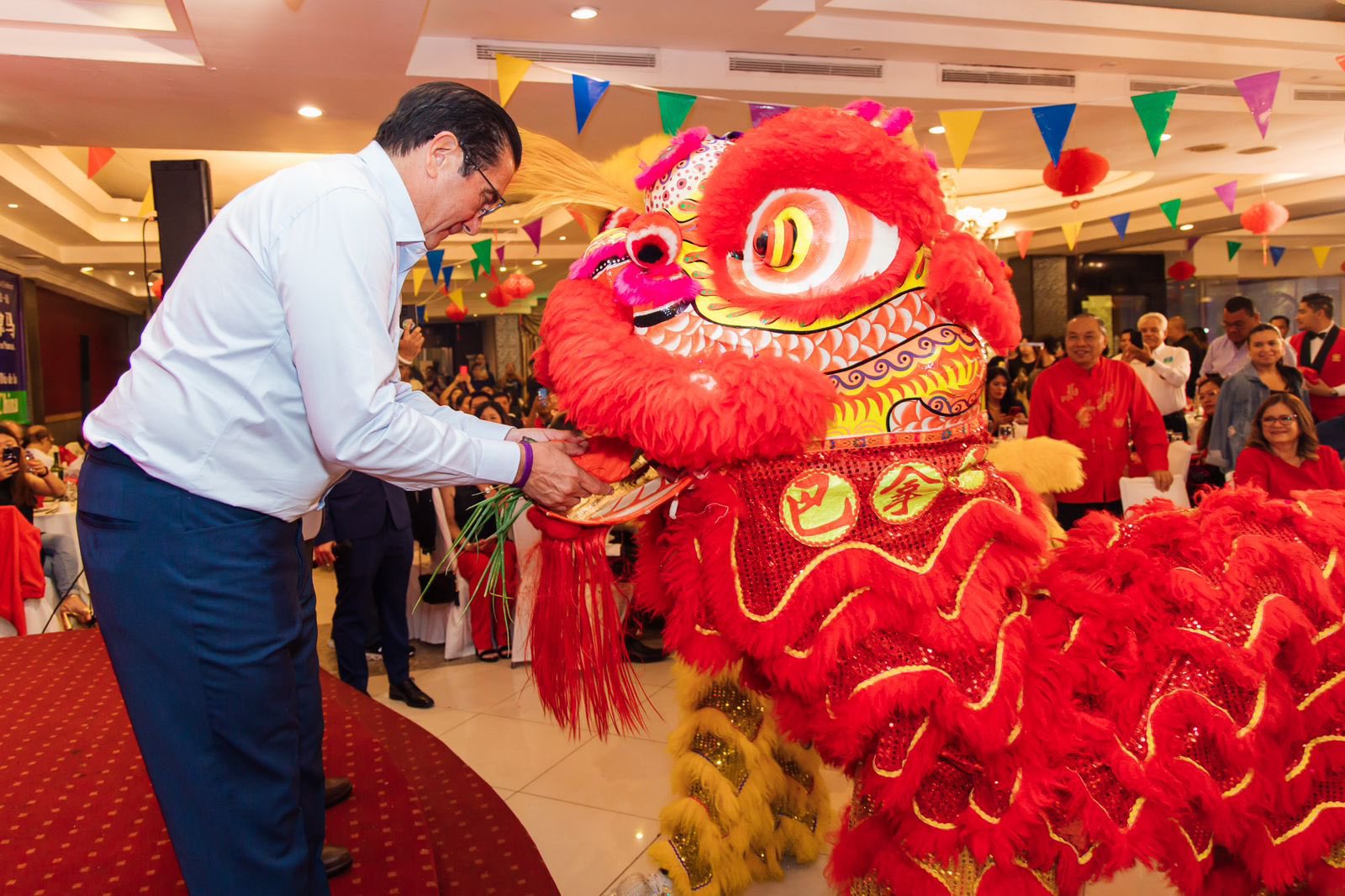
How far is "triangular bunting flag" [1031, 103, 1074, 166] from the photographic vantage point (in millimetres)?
5078

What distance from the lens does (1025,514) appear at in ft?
4.86

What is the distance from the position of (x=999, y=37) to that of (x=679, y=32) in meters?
1.96

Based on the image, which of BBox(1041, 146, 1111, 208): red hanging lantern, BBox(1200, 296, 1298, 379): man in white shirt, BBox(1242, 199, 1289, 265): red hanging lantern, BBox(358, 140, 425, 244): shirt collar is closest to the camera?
BBox(358, 140, 425, 244): shirt collar

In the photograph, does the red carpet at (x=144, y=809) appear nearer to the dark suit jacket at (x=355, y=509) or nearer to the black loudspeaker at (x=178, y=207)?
the dark suit jacket at (x=355, y=509)

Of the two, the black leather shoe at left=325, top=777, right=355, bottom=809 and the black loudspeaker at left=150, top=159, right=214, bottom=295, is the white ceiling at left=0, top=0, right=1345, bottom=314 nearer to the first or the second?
the black loudspeaker at left=150, top=159, right=214, bottom=295

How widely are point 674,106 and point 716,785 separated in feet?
12.6

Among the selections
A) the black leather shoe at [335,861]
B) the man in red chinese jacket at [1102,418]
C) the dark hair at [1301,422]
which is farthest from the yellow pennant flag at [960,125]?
the black leather shoe at [335,861]

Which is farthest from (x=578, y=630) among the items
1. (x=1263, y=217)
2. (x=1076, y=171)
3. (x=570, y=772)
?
(x=1263, y=217)

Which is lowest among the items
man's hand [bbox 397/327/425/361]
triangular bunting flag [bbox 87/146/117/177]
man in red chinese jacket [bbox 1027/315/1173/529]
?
man in red chinese jacket [bbox 1027/315/1173/529]

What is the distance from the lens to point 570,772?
2998mm

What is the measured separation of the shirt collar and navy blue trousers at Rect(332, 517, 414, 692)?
2322mm

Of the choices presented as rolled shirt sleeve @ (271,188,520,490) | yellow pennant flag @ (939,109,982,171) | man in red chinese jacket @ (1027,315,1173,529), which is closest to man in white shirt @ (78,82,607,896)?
rolled shirt sleeve @ (271,188,520,490)

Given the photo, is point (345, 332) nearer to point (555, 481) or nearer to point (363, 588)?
point (555, 481)

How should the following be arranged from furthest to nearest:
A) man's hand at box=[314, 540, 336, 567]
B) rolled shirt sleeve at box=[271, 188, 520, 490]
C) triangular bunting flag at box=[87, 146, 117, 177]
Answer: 1. triangular bunting flag at box=[87, 146, 117, 177]
2. man's hand at box=[314, 540, 336, 567]
3. rolled shirt sleeve at box=[271, 188, 520, 490]
